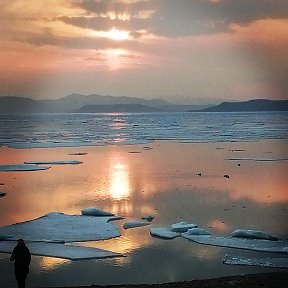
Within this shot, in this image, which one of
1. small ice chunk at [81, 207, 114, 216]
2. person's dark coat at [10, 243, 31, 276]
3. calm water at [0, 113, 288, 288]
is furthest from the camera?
small ice chunk at [81, 207, 114, 216]

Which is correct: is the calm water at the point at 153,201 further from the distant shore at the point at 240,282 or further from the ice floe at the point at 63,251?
the distant shore at the point at 240,282

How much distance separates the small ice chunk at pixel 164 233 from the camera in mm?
13059

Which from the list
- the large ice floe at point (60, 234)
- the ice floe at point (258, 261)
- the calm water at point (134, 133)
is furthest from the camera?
the calm water at point (134, 133)

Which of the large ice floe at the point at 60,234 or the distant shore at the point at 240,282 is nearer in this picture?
the distant shore at the point at 240,282

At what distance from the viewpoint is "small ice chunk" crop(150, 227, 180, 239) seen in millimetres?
13059

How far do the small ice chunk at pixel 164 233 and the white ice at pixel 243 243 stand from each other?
1.15ft

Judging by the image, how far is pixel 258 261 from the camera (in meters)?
11.2

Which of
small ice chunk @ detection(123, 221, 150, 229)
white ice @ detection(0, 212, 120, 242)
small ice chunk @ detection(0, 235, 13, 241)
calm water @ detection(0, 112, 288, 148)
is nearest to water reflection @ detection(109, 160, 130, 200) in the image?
white ice @ detection(0, 212, 120, 242)

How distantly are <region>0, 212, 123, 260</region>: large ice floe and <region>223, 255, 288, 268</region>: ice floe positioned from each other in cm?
258

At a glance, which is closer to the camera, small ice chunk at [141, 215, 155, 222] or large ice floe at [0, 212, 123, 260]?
large ice floe at [0, 212, 123, 260]

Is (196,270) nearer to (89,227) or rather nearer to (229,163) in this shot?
(89,227)

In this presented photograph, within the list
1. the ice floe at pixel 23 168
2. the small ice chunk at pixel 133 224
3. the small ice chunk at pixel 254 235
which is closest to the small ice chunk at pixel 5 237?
the small ice chunk at pixel 133 224

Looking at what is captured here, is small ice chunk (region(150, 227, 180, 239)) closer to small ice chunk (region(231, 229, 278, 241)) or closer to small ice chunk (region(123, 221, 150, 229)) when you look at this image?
small ice chunk (region(123, 221, 150, 229))

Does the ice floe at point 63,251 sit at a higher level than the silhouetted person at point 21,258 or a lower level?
lower
